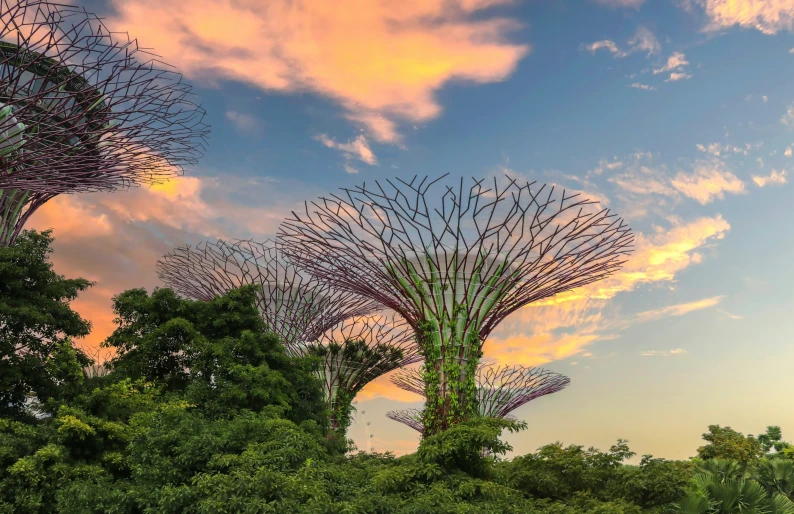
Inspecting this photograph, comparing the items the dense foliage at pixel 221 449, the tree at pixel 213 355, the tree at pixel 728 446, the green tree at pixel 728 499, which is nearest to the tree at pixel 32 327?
the dense foliage at pixel 221 449

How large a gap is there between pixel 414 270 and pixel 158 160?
722cm

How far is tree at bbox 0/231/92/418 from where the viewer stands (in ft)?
45.8

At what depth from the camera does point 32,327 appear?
1434 cm

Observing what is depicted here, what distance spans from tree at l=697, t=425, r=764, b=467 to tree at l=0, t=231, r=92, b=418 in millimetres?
23031

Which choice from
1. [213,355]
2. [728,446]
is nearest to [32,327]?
[213,355]

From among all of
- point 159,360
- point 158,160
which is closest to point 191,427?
point 159,360

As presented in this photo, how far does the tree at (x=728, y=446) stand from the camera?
2439 centimetres

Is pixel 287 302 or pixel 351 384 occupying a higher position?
pixel 287 302

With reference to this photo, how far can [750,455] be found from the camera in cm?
2447

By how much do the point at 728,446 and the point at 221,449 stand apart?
2163 centimetres

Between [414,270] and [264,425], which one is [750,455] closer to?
[414,270]

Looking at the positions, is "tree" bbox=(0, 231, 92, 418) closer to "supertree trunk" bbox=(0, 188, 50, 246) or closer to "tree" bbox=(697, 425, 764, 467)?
"supertree trunk" bbox=(0, 188, 50, 246)

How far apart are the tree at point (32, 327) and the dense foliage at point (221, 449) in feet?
0.11

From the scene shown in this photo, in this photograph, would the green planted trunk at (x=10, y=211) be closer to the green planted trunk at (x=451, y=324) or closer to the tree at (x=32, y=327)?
the tree at (x=32, y=327)
